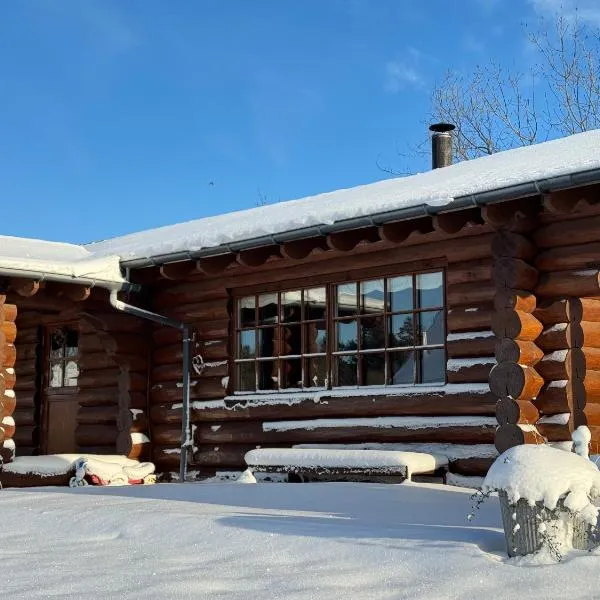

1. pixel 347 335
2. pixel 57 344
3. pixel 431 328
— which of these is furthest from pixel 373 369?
pixel 57 344

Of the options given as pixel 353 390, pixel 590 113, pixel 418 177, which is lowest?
pixel 353 390

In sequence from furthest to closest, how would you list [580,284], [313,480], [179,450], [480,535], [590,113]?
[590,113], [179,450], [313,480], [580,284], [480,535]

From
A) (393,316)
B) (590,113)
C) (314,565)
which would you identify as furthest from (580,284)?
(590,113)

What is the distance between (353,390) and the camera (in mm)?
9750

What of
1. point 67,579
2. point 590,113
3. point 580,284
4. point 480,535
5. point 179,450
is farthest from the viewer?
point 590,113

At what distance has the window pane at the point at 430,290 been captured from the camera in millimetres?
9297

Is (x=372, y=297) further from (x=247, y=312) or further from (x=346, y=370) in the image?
(x=247, y=312)

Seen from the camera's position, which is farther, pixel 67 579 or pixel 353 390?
pixel 353 390

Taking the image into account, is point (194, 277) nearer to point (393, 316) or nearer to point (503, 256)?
point (393, 316)

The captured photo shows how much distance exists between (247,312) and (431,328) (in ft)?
8.03

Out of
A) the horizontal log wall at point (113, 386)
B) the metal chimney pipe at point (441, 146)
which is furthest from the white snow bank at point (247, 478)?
the metal chimney pipe at point (441, 146)

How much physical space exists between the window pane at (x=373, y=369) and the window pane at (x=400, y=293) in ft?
1.72

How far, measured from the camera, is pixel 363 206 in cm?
889

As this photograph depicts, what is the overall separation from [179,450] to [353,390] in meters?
2.67
